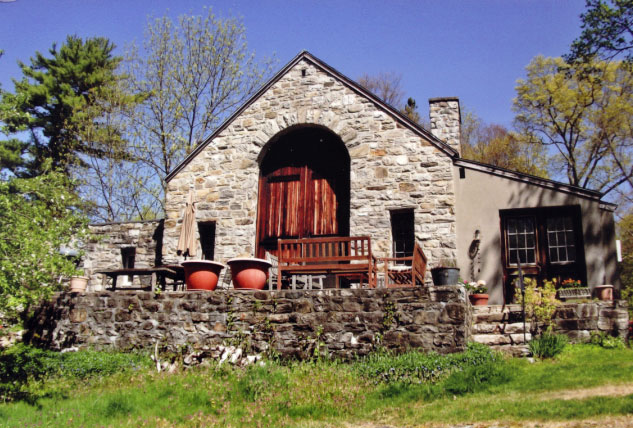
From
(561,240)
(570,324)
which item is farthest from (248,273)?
(561,240)

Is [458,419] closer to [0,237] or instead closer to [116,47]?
[0,237]

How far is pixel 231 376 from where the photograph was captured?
810 centimetres

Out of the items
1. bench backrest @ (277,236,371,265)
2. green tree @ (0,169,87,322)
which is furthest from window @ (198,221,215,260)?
bench backrest @ (277,236,371,265)

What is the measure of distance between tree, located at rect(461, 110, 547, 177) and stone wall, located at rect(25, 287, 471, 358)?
15486mm

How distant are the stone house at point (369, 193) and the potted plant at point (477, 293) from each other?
2.36 feet

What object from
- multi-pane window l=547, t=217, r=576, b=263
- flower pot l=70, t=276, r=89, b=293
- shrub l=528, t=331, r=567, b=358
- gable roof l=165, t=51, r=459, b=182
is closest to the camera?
shrub l=528, t=331, r=567, b=358

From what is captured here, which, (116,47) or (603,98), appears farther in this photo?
(116,47)

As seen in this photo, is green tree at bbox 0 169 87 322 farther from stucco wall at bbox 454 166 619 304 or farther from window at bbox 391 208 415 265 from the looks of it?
stucco wall at bbox 454 166 619 304

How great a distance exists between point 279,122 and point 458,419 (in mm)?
9422

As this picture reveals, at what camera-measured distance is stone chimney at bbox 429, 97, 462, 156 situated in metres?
13.4

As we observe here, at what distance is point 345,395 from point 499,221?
6.59 meters

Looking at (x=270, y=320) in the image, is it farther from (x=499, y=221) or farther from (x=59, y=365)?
(x=499, y=221)

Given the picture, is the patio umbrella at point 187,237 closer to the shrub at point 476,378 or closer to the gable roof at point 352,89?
the gable roof at point 352,89

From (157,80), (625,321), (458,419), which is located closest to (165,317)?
(458,419)
